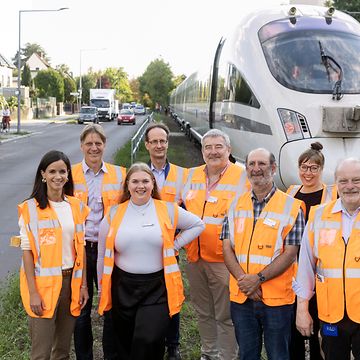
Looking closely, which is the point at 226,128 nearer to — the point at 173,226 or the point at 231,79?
the point at 231,79

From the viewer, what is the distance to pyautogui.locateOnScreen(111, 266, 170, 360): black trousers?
12.7ft

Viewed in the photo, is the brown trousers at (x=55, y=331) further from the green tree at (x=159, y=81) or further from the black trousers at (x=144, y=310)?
the green tree at (x=159, y=81)

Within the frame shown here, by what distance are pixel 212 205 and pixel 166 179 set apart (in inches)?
23.7

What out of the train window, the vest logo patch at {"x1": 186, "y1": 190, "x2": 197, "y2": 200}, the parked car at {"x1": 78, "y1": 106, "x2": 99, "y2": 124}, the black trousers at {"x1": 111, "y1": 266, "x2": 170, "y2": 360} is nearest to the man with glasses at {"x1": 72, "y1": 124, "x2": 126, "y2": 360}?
the black trousers at {"x1": 111, "y1": 266, "x2": 170, "y2": 360}

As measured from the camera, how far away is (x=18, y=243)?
386 cm

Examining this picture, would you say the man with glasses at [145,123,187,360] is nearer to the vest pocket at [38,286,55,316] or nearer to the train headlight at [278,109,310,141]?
the vest pocket at [38,286,55,316]

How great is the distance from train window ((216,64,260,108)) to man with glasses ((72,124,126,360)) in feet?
14.7

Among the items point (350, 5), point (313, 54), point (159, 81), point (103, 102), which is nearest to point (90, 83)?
point (159, 81)

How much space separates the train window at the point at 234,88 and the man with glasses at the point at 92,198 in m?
4.47

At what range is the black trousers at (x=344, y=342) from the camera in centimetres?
327

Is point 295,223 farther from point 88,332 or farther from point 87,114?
point 87,114

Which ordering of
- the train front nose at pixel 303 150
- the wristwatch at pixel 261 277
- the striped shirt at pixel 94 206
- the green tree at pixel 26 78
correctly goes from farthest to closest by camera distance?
the green tree at pixel 26 78, the train front nose at pixel 303 150, the striped shirt at pixel 94 206, the wristwatch at pixel 261 277

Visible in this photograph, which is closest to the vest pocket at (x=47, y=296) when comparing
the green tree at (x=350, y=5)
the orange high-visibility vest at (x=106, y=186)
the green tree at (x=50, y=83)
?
the orange high-visibility vest at (x=106, y=186)

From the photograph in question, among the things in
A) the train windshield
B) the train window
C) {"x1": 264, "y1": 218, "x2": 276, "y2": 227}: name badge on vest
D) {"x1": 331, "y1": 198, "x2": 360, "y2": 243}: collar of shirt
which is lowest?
{"x1": 264, "y1": 218, "x2": 276, "y2": 227}: name badge on vest
